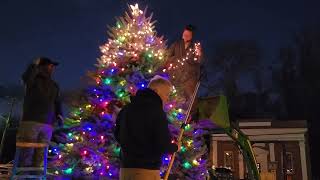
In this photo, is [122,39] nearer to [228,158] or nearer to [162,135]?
[162,135]

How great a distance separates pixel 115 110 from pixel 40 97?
164cm

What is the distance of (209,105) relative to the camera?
6016 mm

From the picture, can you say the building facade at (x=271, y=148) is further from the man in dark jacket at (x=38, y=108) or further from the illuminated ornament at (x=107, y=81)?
the man in dark jacket at (x=38, y=108)

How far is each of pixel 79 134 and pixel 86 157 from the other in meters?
0.52

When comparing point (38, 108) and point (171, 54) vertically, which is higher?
point (171, 54)

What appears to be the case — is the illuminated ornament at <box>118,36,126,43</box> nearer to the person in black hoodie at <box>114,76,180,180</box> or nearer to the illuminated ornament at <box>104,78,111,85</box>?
the illuminated ornament at <box>104,78,111,85</box>

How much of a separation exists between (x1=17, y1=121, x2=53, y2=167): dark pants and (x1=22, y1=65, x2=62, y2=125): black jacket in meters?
0.09

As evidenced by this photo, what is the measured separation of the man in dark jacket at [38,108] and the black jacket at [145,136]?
2347mm

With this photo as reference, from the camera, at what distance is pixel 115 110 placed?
663cm

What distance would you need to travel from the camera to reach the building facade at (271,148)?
51.6 feet

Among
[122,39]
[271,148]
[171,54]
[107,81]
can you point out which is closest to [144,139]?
[107,81]

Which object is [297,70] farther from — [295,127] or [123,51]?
[123,51]

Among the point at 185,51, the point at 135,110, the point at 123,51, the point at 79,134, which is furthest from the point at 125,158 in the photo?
the point at 185,51

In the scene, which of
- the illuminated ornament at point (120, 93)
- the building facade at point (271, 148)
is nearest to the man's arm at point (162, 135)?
the illuminated ornament at point (120, 93)
